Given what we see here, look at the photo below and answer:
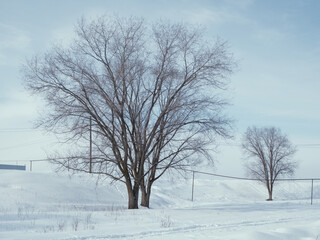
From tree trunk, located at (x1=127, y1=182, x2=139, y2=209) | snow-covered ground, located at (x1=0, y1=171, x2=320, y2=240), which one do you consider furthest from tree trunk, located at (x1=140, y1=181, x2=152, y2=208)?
snow-covered ground, located at (x1=0, y1=171, x2=320, y2=240)

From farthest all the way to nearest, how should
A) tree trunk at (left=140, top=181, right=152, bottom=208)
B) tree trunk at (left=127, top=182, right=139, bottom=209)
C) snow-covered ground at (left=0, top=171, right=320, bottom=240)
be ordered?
tree trunk at (left=140, top=181, right=152, bottom=208) < tree trunk at (left=127, top=182, right=139, bottom=209) < snow-covered ground at (left=0, top=171, right=320, bottom=240)

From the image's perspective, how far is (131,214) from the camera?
46.5ft

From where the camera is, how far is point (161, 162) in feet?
59.4

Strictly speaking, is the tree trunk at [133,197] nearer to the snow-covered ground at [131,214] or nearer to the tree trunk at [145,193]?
the tree trunk at [145,193]

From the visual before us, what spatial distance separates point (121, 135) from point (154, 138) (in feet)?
5.16

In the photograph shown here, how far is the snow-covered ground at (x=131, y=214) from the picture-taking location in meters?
8.94

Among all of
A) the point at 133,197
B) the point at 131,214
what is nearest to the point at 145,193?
the point at 133,197

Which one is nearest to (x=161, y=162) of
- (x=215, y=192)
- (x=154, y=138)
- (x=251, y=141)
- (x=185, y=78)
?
(x=154, y=138)

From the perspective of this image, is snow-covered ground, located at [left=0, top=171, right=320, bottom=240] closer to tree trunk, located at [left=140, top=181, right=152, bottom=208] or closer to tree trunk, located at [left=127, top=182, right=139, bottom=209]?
tree trunk, located at [left=127, top=182, right=139, bottom=209]

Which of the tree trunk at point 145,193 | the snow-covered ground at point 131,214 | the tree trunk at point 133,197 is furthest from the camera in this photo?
the tree trunk at point 145,193

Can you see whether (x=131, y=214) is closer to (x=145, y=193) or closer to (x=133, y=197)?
(x=133, y=197)

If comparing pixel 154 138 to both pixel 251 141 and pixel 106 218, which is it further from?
pixel 251 141

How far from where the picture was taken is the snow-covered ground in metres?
8.94

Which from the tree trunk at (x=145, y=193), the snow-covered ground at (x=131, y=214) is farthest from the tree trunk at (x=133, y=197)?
the snow-covered ground at (x=131, y=214)
